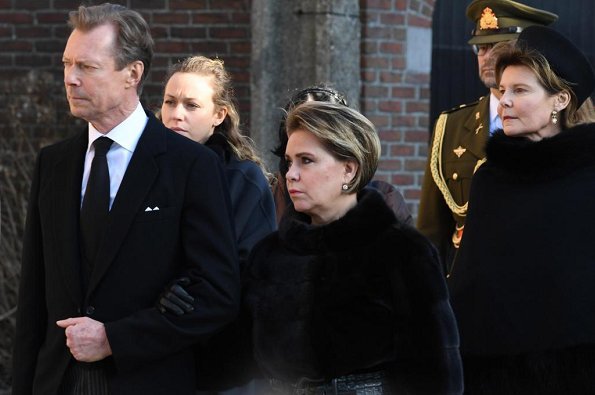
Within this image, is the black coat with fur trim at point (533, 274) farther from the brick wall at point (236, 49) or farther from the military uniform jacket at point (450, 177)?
the brick wall at point (236, 49)

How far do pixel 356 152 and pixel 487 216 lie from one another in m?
1.00

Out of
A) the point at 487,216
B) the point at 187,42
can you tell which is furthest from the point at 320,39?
the point at 487,216

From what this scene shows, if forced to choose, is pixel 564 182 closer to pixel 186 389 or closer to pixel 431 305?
pixel 431 305

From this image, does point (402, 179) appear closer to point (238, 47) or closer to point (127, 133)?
point (238, 47)

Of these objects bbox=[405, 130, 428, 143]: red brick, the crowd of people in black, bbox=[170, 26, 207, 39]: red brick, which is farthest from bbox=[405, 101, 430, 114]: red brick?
the crowd of people in black

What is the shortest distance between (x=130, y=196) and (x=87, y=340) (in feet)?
1.43

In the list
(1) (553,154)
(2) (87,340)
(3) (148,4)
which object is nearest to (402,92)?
(3) (148,4)

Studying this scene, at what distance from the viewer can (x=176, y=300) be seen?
3.89 metres

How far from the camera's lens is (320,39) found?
304 inches

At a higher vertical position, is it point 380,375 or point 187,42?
point 187,42

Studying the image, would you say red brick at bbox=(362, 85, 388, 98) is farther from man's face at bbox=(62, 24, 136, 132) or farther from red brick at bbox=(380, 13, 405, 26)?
man's face at bbox=(62, 24, 136, 132)

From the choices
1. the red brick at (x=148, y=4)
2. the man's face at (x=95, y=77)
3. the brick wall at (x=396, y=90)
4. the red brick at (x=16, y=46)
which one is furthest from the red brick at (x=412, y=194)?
the man's face at (x=95, y=77)

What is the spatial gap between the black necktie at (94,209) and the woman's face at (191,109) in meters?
1.10

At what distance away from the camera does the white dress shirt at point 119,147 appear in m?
4.04
